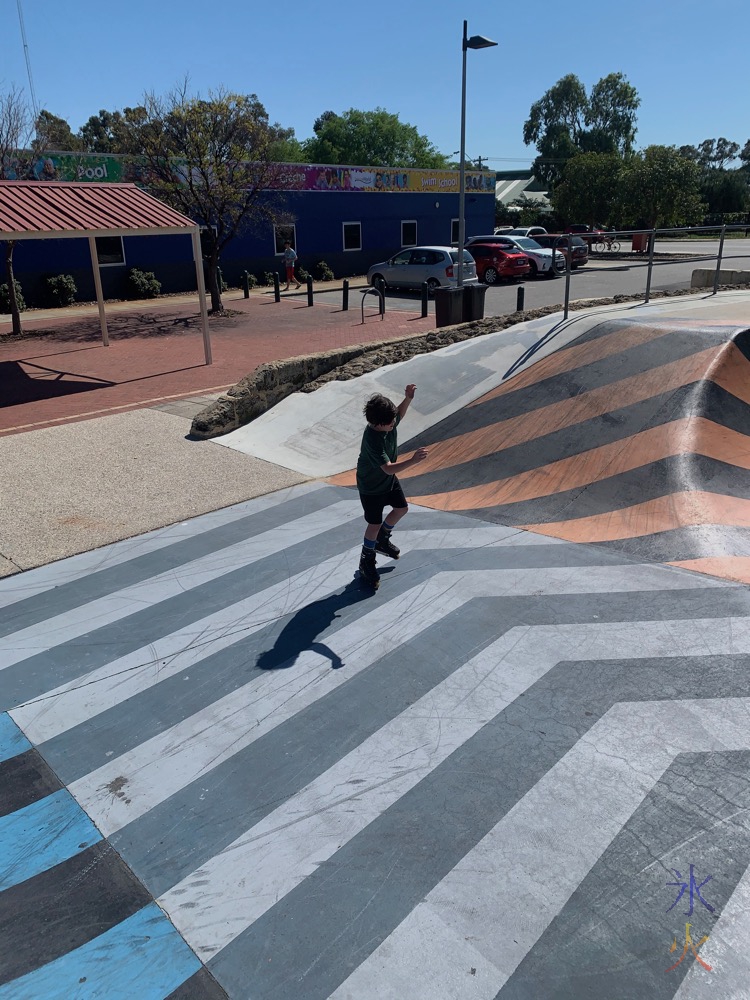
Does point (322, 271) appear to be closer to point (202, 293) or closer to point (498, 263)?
point (498, 263)

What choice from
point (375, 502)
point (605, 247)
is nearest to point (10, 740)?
point (375, 502)

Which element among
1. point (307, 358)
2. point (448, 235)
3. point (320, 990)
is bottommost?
point (320, 990)

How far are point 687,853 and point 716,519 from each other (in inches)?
162

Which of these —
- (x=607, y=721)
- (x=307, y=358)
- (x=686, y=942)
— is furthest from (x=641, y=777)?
(x=307, y=358)

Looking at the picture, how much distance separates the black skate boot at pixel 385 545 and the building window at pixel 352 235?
29.0 metres

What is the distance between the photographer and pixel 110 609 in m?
5.90

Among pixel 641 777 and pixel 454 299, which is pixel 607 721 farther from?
pixel 454 299

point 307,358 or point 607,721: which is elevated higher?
point 307,358

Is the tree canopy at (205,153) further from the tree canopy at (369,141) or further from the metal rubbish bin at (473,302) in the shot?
the tree canopy at (369,141)

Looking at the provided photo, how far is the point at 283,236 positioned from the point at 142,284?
7.01m

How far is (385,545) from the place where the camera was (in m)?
6.35

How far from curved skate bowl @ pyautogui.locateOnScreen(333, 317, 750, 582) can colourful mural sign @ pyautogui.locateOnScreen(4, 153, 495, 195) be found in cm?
1495

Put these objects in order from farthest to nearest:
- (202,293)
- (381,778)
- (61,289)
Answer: (61,289)
(202,293)
(381,778)

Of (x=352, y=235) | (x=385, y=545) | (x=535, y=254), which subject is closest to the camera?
(x=385, y=545)
